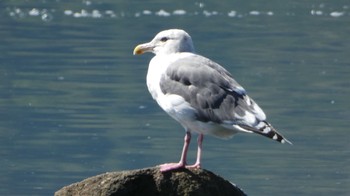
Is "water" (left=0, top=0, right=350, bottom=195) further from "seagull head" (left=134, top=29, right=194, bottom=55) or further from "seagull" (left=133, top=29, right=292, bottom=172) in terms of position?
"seagull" (left=133, top=29, right=292, bottom=172)

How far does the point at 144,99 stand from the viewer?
2345 cm

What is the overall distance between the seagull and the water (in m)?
6.22

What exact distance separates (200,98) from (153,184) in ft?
2.49

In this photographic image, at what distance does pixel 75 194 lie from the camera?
904 cm

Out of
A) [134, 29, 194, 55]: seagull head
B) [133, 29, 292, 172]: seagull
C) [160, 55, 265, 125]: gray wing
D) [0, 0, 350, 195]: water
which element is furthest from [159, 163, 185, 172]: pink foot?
[0, 0, 350, 195]: water

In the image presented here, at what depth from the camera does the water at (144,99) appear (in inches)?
682

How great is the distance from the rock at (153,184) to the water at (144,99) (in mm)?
6455

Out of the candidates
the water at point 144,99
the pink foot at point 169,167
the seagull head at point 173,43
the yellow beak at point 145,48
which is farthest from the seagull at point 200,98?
the water at point 144,99

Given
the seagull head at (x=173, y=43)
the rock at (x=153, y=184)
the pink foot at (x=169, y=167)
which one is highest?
the seagull head at (x=173, y=43)

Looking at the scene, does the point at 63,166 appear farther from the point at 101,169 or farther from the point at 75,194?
the point at 75,194

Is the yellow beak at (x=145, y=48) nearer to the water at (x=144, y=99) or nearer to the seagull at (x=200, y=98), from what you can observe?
the seagull at (x=200, y=98)

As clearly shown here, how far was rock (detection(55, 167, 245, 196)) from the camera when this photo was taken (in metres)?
8.93

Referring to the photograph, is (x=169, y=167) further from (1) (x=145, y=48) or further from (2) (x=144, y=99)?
(2) (x=144, y=99)

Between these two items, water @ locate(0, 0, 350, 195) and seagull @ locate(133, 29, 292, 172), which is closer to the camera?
seagull @ locate(133, 29, 292, 172)
